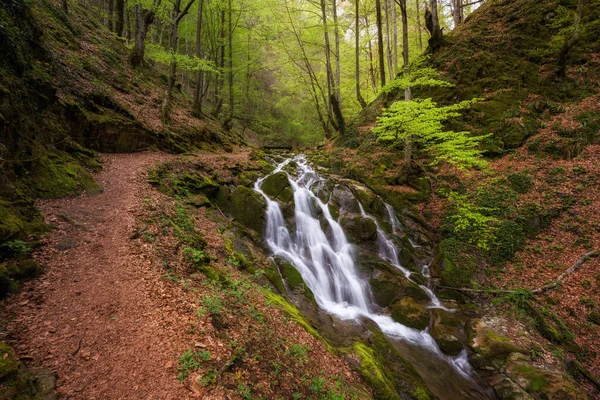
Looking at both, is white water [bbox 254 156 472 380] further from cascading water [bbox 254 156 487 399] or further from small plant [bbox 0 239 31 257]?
small plant [bbox 0 239 31 257]

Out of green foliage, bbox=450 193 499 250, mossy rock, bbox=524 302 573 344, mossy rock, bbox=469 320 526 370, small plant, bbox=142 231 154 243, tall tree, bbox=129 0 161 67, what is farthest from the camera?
tall tree, bbox=129 0 161 67

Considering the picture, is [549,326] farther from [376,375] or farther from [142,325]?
[142,325]

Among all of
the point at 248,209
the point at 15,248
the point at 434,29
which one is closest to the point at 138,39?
the point at 248,209

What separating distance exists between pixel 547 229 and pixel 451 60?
1105 centimetres

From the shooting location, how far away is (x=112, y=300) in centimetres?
385

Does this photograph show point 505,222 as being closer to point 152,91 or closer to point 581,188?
point 581,188

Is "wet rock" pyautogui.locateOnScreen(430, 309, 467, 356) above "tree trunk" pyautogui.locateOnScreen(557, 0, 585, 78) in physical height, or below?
below

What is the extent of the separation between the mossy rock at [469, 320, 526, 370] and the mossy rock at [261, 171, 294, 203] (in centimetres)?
809

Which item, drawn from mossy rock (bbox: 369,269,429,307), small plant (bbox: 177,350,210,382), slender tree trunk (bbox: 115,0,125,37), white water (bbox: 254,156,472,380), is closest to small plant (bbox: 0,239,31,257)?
small plant (bbox: 177,350,210,382)

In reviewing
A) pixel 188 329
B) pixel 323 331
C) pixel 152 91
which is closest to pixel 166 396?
pixel 188 329

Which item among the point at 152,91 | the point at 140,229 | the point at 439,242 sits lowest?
the point at 439,242

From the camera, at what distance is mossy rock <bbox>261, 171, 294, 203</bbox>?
37.8ft

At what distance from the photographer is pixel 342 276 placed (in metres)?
9.77

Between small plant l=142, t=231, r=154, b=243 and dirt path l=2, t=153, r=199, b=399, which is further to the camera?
small plant l=142, t=231, r=154, b=243
